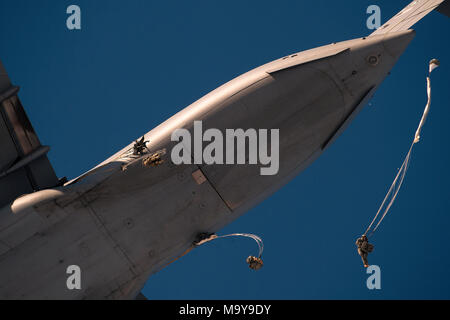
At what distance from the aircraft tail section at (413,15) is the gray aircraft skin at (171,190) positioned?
0.64 m

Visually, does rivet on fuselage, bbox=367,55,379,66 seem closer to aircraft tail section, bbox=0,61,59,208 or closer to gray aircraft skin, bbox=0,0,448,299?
gray aircraft skin, bbox=0,0,448,299

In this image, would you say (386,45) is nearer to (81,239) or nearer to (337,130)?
(337,130)

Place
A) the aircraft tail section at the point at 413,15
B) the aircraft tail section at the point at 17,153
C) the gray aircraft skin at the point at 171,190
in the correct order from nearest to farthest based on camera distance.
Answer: the gray aircraft skin at the point at 171,190, the aircraft tail section at the point at 17,153, the aircraft tail section at the point at 413,15

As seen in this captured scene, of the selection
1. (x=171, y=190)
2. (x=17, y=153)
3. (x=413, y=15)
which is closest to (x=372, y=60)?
(x=413, y=15)

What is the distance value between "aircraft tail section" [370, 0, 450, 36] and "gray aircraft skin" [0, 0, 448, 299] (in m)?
0.64

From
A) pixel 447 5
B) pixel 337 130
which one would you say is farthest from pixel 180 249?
pixel 447 5

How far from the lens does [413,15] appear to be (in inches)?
560

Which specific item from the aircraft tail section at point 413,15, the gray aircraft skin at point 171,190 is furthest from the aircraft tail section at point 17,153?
the aircraft tail section at point 413,15

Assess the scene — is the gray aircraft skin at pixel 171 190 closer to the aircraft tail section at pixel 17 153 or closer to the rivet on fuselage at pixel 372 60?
the rivet on fuselage at pixel 372 60

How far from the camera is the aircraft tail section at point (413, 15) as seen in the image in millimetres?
13727

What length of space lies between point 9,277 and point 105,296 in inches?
97.2

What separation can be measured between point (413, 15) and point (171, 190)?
904 centimetres

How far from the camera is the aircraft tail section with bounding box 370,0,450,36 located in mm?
13727

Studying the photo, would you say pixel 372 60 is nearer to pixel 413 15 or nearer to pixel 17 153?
pixel 413 15
